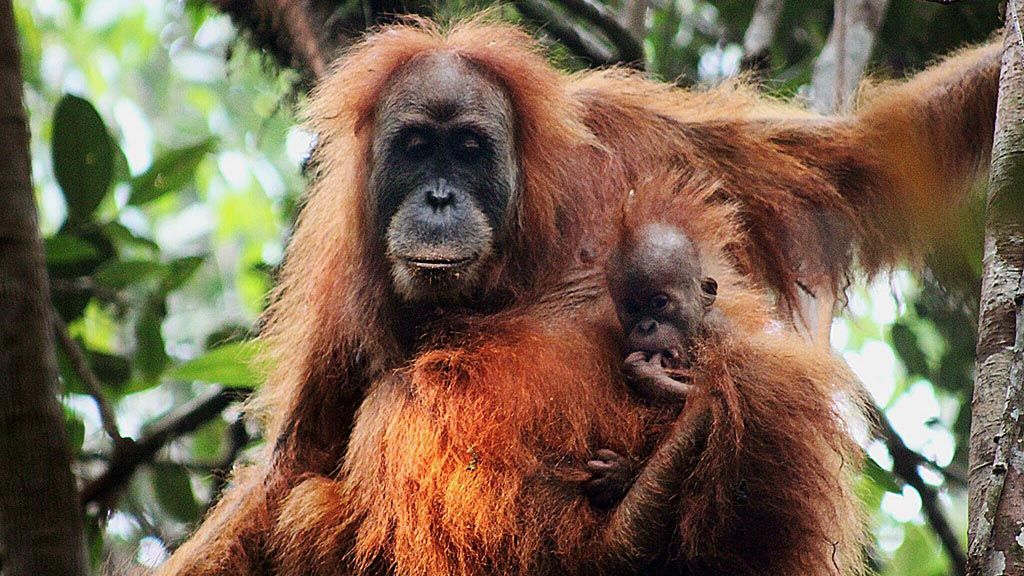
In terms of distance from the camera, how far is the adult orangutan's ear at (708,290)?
345 cm

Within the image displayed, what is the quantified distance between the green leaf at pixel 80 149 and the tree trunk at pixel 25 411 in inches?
85.6

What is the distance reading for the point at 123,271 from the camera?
5066 millimetres

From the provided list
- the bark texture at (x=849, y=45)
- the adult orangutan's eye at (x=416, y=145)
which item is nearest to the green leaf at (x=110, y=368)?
the adult orangutan's eye at (x=416, y=145)

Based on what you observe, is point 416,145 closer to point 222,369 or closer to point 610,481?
point 610,481

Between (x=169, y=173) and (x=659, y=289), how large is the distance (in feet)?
9.66

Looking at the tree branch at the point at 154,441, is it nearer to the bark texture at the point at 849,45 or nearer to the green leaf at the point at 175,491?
the green leaf at the point at 175,491

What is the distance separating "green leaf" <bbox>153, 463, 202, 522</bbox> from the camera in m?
5.09

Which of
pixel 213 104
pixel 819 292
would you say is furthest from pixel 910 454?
pixel 213 104

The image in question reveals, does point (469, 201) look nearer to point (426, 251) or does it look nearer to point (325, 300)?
point (426, 251)

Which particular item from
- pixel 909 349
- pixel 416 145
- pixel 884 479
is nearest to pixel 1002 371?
pixel 416 145

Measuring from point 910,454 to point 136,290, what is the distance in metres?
3.79

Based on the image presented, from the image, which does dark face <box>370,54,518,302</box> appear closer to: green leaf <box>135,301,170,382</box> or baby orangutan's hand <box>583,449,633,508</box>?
baby orangutan's hand <box>583,449,633,508</box>

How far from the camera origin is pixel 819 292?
434 cm

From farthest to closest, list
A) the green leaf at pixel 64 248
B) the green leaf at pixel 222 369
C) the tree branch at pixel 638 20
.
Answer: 1. the tree branch at pixel 638 20
2. the green leaf at pixel 64 248
3. the green leaf at pixel 222 369
